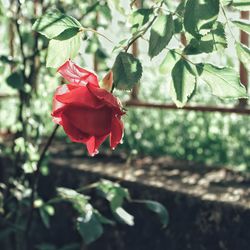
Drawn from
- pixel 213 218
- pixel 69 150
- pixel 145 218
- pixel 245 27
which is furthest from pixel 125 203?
pixel 245 27

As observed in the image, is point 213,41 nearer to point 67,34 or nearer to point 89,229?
point 67,34

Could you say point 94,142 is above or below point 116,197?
above

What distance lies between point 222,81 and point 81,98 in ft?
0.90

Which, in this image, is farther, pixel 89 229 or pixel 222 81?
pixel 89 229

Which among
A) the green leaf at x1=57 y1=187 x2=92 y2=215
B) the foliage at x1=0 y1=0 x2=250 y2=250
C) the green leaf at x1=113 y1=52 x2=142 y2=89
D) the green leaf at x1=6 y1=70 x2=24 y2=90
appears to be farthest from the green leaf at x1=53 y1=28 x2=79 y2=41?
the green leaf at x1=6 y1=70 x2=24 y2=90

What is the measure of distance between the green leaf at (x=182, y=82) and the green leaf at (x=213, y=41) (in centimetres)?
4

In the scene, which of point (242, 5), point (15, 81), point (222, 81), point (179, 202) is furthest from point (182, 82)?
point (179, 202)

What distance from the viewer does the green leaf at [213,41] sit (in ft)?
3.43

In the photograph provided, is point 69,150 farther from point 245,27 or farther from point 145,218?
point 245,27

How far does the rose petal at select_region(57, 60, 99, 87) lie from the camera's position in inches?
37.9

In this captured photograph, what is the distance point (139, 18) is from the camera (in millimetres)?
1127

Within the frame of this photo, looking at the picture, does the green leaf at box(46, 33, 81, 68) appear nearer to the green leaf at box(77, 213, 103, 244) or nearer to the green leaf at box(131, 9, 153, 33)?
the green leaf at box(131, 9, 153, 33)

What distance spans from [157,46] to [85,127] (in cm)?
20

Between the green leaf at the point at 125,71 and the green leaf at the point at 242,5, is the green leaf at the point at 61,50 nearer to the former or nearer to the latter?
the green leaf at the point at 125,71
